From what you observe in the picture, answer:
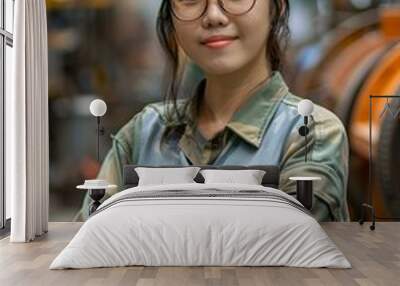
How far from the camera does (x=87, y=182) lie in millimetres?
7230

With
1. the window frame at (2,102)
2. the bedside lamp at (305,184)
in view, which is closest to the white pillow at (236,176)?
the bedside lamp at (305,184)

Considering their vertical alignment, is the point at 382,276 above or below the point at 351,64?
below

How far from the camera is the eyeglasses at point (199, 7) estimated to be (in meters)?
7.46

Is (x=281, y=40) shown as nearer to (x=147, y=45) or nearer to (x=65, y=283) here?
(x=147, y=45)

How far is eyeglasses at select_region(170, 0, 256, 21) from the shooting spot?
7465 millimetres

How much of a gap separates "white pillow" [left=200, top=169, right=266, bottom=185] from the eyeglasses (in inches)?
A: 72.2

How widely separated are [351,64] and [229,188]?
8.65 feet

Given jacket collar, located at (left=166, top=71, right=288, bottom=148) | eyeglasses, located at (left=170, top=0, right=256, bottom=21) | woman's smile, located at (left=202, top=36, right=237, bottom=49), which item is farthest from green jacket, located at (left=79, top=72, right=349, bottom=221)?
eyeglasses, located at (left=170, top=0, right=256, bottom=21)

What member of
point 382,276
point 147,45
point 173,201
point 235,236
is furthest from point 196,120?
point 382,276

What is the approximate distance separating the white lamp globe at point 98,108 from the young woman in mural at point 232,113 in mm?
368

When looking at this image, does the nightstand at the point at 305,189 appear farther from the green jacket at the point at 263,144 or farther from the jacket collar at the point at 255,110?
the jacket collar at the point at 255,110

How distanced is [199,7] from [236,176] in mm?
2064

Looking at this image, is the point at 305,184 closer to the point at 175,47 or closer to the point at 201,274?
the point at 175,47

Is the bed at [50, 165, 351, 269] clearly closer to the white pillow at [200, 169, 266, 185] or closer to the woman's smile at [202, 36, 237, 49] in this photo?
the white pillow at [200, 169, 266, 185]
